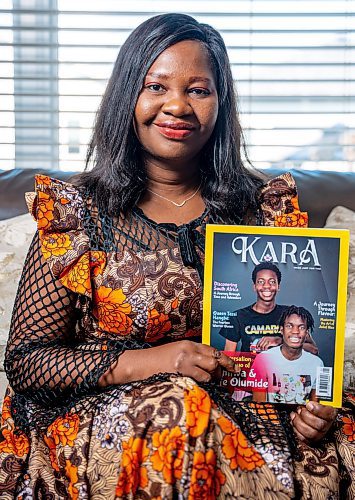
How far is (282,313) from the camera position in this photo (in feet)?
4.24

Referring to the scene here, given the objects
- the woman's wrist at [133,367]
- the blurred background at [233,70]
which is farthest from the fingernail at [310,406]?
the blurred background at [233,70]

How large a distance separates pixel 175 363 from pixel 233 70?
54.4 inches

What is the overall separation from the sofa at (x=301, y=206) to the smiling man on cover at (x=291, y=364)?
474 millimetres

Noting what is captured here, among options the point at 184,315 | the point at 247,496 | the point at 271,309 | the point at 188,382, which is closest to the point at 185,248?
the point at 184,315

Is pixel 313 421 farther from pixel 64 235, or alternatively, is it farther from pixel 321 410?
pixel 64 235

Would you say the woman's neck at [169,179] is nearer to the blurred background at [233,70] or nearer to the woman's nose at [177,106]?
the woman's nose at [177,106]

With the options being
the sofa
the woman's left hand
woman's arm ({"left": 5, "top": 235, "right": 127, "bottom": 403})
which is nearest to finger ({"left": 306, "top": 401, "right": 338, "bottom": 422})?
the woman's left hand

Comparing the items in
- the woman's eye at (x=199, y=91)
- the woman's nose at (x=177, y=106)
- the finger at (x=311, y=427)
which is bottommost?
the finger at (x=311, y=427)

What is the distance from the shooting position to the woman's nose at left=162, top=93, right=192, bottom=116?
1.46 m

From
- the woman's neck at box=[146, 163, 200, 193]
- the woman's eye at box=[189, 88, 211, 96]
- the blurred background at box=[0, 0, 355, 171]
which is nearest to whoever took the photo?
the woman's eye at box=[189, 88, 211, 96]

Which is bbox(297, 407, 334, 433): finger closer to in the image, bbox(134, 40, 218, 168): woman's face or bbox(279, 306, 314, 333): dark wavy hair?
bbox(279, 306, 314, 333): dark wavy hair

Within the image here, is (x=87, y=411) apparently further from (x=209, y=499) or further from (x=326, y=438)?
(x=326, y=438)

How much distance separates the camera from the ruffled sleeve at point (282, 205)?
1595mm

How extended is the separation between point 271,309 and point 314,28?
140 centimetres
